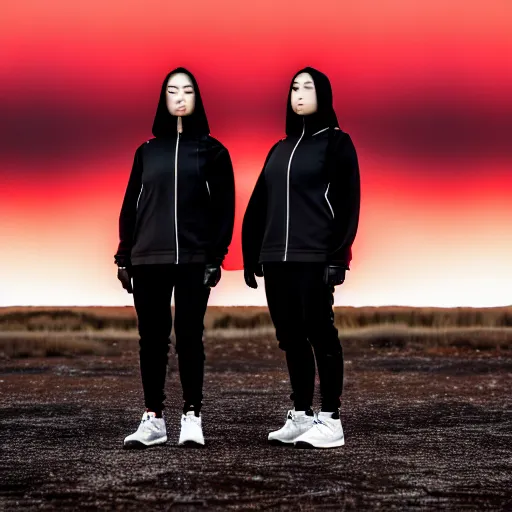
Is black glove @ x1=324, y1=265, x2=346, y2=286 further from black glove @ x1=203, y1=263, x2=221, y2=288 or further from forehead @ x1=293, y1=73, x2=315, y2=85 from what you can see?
forehead @ x1=293, y1=73, x2=315, y2=85

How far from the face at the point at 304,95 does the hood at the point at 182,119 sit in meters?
0.53

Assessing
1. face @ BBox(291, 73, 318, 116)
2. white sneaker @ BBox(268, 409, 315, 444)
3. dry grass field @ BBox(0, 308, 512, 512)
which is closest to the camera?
dry grass field @ BBox(0, 308, 512, 512)

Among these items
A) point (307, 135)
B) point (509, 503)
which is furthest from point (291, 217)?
point (509, 503)

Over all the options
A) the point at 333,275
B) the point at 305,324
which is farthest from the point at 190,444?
the point at 333,275

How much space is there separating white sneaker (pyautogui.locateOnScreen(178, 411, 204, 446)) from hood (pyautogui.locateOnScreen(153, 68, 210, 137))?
5.15 feet

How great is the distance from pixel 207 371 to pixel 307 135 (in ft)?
28.5

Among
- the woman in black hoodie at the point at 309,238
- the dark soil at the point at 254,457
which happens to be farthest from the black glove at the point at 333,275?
the dark soil at the point at 254,457

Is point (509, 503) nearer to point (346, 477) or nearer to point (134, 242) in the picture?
point (346, 477)

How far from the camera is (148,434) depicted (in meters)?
5.48

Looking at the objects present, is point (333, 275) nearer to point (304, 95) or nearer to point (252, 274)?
point (252, 274)

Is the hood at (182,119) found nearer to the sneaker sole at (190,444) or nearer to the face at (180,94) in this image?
the face at (180,94)

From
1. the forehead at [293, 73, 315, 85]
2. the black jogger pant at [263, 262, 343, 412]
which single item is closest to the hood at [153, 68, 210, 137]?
the forehead at [293, 73, 315, 85]

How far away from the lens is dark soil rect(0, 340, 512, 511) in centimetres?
418

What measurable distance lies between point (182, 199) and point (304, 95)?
34.8 inches
